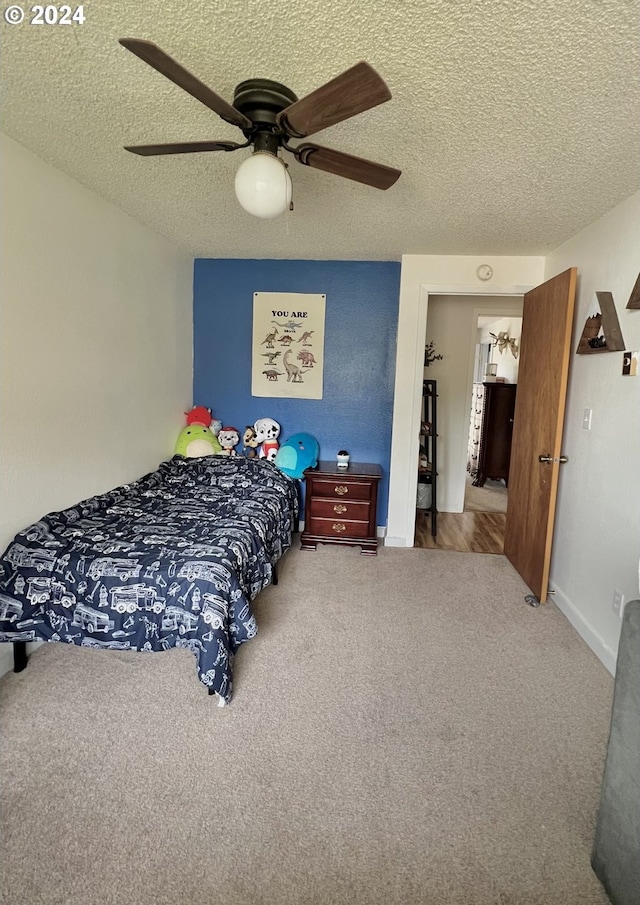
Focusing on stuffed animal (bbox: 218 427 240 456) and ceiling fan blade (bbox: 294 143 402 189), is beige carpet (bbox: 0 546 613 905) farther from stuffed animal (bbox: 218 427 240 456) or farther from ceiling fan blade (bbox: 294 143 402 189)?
ceiling fan blade (bbox: 294 143 402 189)

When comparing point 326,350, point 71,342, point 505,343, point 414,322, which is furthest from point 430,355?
point 71,342

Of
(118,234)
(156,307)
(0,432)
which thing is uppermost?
(118,234)

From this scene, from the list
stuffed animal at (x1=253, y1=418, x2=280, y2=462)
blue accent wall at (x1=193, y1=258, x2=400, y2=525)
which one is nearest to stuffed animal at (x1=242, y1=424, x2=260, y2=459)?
stuffed animal at (x1=253, y1=418, x2=280, y2=462)

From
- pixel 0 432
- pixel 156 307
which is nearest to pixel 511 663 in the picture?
pixel 0 432

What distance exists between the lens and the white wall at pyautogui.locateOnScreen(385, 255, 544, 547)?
3.36 metres

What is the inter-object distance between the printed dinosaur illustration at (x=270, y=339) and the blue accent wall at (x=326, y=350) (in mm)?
135

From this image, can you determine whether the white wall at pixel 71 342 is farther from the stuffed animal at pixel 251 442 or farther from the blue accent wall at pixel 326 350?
the stuffed animal at pixel 251 442

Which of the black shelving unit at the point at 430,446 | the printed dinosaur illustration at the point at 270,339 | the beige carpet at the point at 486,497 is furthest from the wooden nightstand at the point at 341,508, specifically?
the beige carpet at the point at 486,497

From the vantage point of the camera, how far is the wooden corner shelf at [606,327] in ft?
7.41

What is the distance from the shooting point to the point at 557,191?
86.7 inches

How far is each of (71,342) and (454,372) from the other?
356 centimetres

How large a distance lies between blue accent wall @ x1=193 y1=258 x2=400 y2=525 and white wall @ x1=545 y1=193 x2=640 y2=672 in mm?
1372

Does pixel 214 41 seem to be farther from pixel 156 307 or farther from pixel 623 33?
pixel 156 307

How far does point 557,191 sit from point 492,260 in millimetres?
1173
